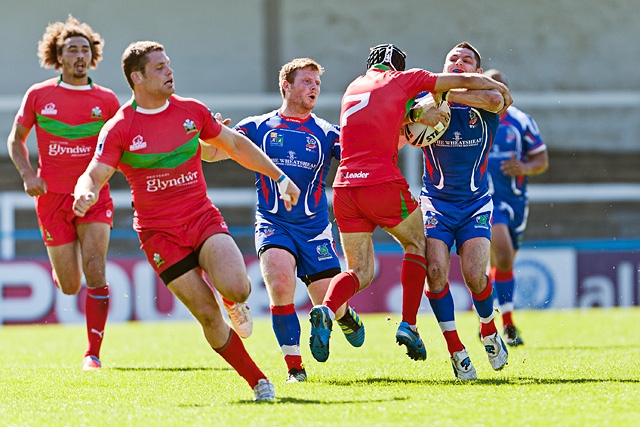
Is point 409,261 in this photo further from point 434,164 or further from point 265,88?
point 265,88

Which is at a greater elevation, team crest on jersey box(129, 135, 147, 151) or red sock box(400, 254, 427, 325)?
team crest on jersey box(129, 135, 147, 151)

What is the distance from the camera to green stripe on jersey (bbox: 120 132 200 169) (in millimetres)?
6801

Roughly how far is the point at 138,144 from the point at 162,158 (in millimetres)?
165

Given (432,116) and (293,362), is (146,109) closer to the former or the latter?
(432,116)

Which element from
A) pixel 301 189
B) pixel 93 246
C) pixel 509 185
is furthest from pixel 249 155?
pixel 509 185

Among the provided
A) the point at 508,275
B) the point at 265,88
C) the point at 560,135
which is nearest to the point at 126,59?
the point at 508,275

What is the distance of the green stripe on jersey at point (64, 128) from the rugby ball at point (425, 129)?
9.29 ft

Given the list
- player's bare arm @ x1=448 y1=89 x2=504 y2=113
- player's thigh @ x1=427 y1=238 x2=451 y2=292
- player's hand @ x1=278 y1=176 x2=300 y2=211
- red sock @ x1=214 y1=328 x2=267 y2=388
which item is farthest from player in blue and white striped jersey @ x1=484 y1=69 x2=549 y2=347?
red sock @ x1=214 y1=328 x2=267 y2=388

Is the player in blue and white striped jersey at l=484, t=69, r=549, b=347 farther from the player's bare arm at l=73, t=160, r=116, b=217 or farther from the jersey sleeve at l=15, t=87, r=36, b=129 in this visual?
the player's bare arm at l=73, t=160, r=116, b=217

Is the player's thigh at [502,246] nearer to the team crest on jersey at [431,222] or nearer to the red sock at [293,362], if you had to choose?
the team crest on jersey at [431,222]

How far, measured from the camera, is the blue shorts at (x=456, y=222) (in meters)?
8.04

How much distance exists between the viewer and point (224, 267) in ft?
21.9

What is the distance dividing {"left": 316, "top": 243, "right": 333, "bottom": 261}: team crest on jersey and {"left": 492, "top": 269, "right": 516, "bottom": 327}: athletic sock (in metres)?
3.20

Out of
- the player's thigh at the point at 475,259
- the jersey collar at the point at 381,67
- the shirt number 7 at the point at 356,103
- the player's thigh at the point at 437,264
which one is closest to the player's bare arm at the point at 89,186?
the shirt number 7 at the point at 356,103
